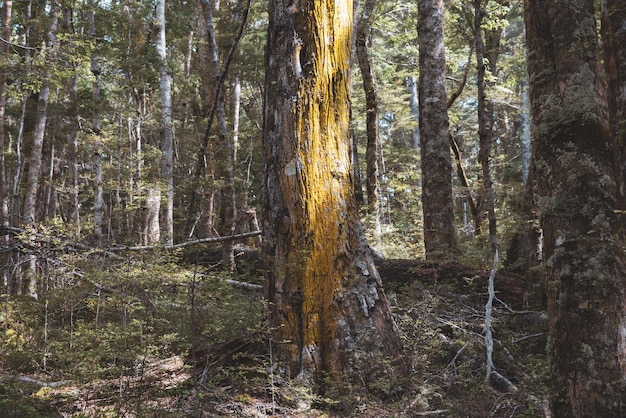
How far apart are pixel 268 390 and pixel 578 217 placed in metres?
2.74

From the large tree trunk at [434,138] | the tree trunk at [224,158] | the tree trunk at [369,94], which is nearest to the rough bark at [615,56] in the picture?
the large tree trunk at [434,138]

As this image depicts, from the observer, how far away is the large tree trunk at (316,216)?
13.0 feet

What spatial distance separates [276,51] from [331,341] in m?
2.92

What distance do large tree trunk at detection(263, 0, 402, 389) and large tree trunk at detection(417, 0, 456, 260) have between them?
11.2ft

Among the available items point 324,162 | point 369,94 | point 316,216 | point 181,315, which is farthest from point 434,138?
point 181,315

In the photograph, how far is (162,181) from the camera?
39.1ft

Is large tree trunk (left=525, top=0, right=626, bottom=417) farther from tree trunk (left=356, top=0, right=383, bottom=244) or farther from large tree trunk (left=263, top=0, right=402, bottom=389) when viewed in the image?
tree trunk (left=356, top=0, right=383, bottom=244)

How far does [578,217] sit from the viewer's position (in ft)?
8.31

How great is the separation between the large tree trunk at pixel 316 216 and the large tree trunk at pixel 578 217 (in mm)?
1570

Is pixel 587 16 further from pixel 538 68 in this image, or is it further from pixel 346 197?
pixel 346 197

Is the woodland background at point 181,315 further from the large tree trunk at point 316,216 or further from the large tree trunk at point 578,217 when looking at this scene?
the large tree trunk at point 578,217

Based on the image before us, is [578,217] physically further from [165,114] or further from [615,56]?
[165,114]

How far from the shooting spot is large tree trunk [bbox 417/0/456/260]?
25.2 feet

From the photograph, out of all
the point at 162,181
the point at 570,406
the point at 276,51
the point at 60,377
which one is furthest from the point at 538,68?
the point at 162,181
